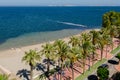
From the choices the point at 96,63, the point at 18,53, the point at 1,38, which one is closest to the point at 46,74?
the point at 96,63

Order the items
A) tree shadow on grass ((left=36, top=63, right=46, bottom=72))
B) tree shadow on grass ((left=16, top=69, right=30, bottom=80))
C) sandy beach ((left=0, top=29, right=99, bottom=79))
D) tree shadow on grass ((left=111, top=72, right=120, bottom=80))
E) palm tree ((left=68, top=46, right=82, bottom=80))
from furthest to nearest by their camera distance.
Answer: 1. sandy beach ((left=0, top=29, right=99, bottom=79))
2. tree shadow on grass ((left=36, top=63, right=46, bottom=72))
3. tree shadow on grass ((left=16, top=69, right=30, bottom=80))
4. tree shadow on grass ((left=111, top=72, right=120, bottom=80))
5. palm tree ((left=68, top=46, right=82, bottom=80))

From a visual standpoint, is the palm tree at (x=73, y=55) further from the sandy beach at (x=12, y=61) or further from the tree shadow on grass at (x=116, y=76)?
the sandy beach at (x=12, y=61)

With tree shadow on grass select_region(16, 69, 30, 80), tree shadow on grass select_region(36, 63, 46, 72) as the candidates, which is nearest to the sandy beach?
tree shadow on grass select_region(16, 69, 30, 80)

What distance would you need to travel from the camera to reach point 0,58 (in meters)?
80.4

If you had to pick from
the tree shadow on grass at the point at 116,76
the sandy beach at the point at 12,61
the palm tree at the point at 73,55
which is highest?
the palm tree at the point at 73,55

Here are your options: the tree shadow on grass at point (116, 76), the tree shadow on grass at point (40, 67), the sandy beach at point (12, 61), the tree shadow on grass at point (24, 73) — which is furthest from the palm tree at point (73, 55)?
the sandy beach at point (12, 61)

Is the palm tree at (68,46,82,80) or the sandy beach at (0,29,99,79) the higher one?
the palm tree at (68,46,82,80)

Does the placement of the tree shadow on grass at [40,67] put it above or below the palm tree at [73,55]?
below

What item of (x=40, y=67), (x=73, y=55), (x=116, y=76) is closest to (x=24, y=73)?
(x=40, y=67)

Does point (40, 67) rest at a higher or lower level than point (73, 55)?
lower

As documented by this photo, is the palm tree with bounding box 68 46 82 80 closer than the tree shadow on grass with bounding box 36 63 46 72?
Yes

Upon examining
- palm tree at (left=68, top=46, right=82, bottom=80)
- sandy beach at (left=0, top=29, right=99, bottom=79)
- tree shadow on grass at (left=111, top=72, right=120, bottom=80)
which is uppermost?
palm tree at (left=68, top=46, right=82, bottom=80)

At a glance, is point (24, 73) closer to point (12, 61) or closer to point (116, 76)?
point (12, 61)

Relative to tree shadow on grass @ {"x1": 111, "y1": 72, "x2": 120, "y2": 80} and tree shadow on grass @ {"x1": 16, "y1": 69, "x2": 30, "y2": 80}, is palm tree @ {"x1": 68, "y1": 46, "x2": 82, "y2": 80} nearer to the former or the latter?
tree shadow on grass @ {"x1": 111, "y1": 72, "x2": 120, "y2": 80}
